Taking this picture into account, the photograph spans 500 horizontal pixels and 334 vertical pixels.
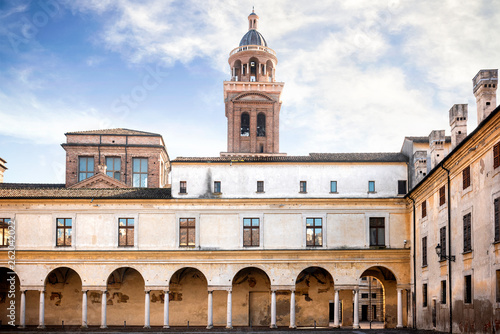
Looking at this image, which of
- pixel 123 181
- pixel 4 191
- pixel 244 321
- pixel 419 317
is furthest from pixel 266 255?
pixel 123 181

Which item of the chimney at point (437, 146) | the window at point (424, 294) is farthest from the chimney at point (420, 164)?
the window at point (424, 294)

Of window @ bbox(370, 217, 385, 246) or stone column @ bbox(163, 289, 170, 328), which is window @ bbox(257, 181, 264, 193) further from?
stone column @ bbox(163, 289, 170, 328)

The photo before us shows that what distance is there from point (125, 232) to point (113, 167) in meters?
19.9

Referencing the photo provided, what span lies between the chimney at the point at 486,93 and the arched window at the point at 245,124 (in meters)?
45.1

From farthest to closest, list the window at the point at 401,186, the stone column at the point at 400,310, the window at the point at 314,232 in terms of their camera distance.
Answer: the window at the point at 401,186 < the window at the point at 314,232 < the stone column at the point at 400,310

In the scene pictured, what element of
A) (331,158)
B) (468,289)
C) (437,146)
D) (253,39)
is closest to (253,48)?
(253,39)

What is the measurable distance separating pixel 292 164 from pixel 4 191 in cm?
2001

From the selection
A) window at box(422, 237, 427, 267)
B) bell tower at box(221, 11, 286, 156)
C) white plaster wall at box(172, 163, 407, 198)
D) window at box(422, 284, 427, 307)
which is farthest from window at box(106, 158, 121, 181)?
window at box(422, 284, 427, 307)

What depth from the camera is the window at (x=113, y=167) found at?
208ft

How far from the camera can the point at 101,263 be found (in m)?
44.2

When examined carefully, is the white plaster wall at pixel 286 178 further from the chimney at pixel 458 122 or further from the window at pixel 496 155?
the window at pixel 496 155

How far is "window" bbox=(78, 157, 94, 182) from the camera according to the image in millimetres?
62781

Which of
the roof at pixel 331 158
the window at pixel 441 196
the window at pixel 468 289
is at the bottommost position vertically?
the window at pixel 468 289

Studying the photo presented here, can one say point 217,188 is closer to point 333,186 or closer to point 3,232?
point 333,186
